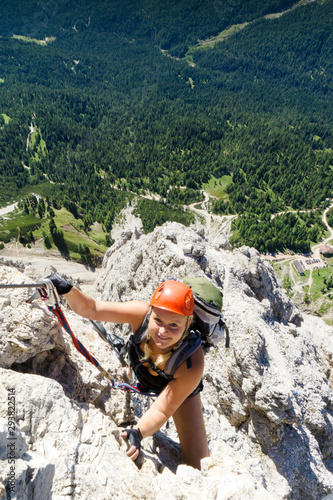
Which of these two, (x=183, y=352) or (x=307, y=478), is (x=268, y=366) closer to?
(x=307, y=478)

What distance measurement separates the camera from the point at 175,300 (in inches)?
242

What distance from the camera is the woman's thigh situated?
7238 millimetres

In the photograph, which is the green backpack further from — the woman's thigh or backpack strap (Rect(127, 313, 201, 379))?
the woman's thigh

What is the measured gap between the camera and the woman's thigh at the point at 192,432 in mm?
7238

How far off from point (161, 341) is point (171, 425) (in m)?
5.84

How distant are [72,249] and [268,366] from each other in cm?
7540

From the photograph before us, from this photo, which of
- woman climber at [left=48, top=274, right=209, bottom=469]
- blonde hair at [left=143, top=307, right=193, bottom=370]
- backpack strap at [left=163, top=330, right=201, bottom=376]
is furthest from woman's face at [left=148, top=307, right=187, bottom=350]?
backpack strap at [left=163, top=330, right=201, bottom=376]

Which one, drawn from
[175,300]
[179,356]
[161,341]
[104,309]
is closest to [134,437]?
[179,356]

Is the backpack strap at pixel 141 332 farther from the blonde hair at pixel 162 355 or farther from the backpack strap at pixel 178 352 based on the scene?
the blonde hair at pixel 162 355

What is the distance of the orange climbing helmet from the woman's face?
0.48 feet

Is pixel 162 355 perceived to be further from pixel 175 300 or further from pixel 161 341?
pixel 175 300

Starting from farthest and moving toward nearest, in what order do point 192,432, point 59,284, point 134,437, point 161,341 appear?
point 192,432 < point 161,341 < point 134,437 < point 59,284

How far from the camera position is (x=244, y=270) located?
25.5 meters

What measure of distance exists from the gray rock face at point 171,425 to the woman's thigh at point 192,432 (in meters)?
0.49
